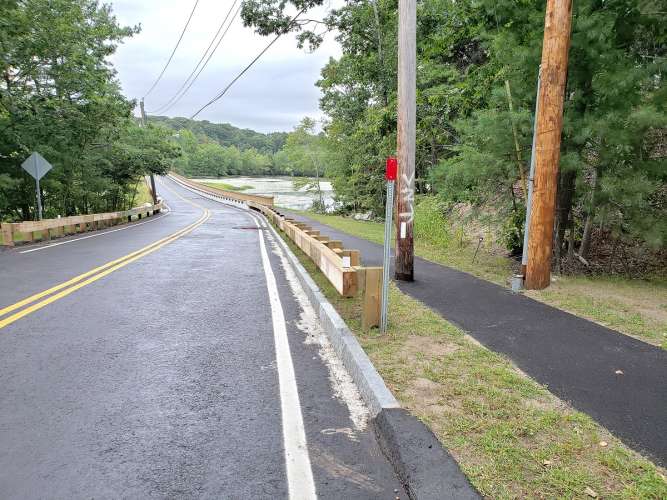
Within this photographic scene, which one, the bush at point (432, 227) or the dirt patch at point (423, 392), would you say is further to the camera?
the bush at point (432, 227)

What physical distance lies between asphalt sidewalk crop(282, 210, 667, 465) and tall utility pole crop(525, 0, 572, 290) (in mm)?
832

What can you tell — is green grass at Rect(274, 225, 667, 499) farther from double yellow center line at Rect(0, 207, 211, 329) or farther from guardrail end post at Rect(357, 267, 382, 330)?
double yellow center line at Rect(0, 207, 211, 329)

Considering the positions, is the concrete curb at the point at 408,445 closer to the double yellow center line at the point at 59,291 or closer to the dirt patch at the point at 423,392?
the dirt patch at the point at 423,392

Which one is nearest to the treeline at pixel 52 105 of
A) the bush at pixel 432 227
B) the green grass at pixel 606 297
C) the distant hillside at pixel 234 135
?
the bush at pixel 432 227

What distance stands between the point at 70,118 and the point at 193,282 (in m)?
14.5

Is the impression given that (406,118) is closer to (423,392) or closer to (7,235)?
(423,392)

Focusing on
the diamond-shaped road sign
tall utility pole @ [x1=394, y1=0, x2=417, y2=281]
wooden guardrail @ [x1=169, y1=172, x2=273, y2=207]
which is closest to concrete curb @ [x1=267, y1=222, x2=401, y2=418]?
tall utility pole @ [x1=394, y1=0, x2=417, y2=281]

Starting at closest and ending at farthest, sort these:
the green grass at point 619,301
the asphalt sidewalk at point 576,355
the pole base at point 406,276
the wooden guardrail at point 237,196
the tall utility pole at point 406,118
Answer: the asphalt sidewalk at point 576,355 → the green grass at point 619,301 → the tall utility pole at point 406,118 → the pole base at point 406,276 → the wooden guardrail at point 237,196

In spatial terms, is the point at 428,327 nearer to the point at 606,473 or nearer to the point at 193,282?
the point at 606,473

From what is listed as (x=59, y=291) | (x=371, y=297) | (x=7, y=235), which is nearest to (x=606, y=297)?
(x=371, y=297)

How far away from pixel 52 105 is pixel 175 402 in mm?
18205

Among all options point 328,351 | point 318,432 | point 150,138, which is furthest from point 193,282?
point 150,138

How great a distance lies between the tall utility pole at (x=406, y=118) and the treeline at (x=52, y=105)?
13.1 metres

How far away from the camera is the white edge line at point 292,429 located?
251cm
